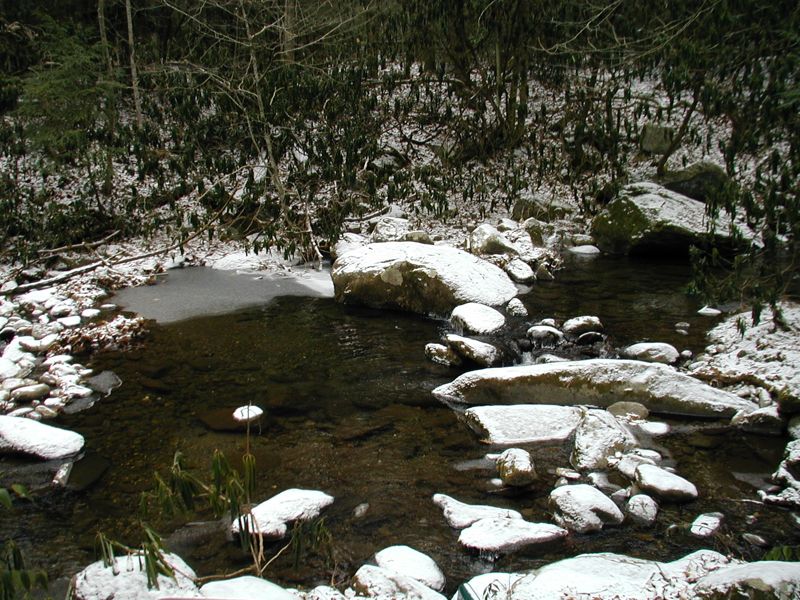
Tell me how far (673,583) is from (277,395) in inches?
112

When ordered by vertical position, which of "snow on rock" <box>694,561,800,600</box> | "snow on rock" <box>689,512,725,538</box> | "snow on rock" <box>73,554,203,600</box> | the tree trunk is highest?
the tree trunk

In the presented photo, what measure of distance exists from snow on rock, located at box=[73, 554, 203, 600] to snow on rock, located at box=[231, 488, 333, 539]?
1.47ft

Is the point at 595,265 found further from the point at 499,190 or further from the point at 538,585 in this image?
the point at 538,585

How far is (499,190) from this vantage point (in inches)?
408

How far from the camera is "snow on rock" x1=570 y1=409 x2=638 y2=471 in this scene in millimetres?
3295

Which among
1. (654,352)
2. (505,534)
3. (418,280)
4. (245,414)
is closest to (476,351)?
(654,352)

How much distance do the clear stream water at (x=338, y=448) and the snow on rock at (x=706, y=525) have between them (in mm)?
53

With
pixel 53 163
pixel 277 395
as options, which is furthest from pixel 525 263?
pixel 53 163

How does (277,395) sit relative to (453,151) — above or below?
below

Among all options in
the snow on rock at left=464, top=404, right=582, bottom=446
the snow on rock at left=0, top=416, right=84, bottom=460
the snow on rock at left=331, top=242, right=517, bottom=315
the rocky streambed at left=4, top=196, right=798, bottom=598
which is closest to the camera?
the rocky streambed at left=4, top=196, right=798, bottom=598

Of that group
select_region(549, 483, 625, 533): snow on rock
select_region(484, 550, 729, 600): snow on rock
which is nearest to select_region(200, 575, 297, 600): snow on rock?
select_region(484, 550, 729, 600): snow on rock

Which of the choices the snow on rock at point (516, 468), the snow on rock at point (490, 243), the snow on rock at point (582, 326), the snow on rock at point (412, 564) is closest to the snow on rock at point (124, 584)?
the snow on rock at point (412, 564)

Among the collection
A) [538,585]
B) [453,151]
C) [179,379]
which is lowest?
[179,379]

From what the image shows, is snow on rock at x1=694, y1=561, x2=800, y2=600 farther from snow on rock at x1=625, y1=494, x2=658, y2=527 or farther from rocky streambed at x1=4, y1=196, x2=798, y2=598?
snow on rock at x1=625, y1=494, x2=658, y2=527
